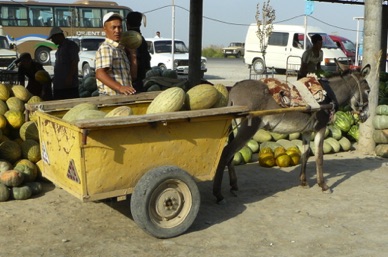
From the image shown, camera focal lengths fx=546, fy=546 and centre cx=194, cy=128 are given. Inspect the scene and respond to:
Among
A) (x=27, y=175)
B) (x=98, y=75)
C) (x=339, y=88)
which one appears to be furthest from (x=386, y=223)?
(x=27, y=175)

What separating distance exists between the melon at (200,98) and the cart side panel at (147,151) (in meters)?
0.23

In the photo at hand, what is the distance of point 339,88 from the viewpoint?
305 inches

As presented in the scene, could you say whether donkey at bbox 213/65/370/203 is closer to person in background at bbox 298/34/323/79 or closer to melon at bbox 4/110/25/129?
melon at bbox 4/110/25/129

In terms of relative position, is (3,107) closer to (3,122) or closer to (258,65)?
(3,122)

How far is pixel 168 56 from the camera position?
2814 cm

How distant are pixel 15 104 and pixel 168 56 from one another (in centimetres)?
2050

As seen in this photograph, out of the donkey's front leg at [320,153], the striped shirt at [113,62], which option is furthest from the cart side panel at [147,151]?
the donkey's front leg at [320,153]

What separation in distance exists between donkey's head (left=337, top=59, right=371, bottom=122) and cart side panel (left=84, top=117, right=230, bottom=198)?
9.14 feet

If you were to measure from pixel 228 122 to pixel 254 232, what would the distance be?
1223mm

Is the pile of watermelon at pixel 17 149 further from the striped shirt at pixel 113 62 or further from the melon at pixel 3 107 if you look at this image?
the striped shirt at pixel 113 62

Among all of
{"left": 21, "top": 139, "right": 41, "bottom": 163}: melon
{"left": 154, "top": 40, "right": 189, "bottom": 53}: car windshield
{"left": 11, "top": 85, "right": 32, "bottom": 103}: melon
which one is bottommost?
{"left": 21, "top": 139, "right": 41, "bottom": 163}: melon

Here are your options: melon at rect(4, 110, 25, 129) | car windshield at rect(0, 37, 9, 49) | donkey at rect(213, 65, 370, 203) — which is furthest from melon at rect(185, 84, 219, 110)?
car windshield at rect(0, 37, 9, 49)

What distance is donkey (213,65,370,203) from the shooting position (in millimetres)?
6809

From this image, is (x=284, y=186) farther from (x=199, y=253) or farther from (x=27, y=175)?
(x=27, y=175)
